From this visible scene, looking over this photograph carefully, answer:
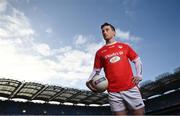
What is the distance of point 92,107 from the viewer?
48188 mm

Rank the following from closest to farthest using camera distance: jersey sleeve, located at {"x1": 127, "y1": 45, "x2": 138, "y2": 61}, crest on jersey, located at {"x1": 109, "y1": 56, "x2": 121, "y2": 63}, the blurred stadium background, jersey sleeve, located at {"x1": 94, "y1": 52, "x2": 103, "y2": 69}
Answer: crest on jersey, located at {"x1": 109, "y1": 56, "x2": 121, "y2": 63}
jersey sleeve, located at {"x1": 127, "y1": 45, "x2": 138, "y2": 61}
jersey sleeve, located at {"x1": 94, "y1": 52, "x2": 103, "y2": 69}
the blurred stadium background

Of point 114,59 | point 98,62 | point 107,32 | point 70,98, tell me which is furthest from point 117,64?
point 70,98

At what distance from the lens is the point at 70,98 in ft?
136

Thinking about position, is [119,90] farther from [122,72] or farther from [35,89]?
[35,89]

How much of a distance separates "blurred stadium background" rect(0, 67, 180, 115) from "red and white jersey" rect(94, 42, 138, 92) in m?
27.8

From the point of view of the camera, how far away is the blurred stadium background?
35.6 meters

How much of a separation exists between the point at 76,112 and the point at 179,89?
58.1 ft

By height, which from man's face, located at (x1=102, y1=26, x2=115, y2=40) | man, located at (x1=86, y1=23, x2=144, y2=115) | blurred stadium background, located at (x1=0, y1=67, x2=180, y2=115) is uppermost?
blurred stadium background, located at (x1=0, y1=67, x2=180, y2=115)

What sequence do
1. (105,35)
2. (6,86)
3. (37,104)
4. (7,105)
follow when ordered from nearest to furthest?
1. (105,35)
2. (6,86)
3. (7,105)
4. (37,104)

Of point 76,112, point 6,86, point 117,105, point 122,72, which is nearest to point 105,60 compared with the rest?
point 122,72

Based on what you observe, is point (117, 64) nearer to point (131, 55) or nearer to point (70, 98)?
point (131, 55)

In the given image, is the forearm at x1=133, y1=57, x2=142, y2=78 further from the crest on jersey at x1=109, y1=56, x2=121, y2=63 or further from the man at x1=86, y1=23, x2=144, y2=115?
the crest on jersey at x1=109, y1=56, x2=121, y2=63

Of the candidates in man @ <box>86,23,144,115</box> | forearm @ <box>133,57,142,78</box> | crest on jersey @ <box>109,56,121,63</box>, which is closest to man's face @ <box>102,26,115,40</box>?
man @ <box>86,23,144,115</box>

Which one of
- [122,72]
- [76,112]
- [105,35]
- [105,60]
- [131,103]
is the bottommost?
[131,103]
